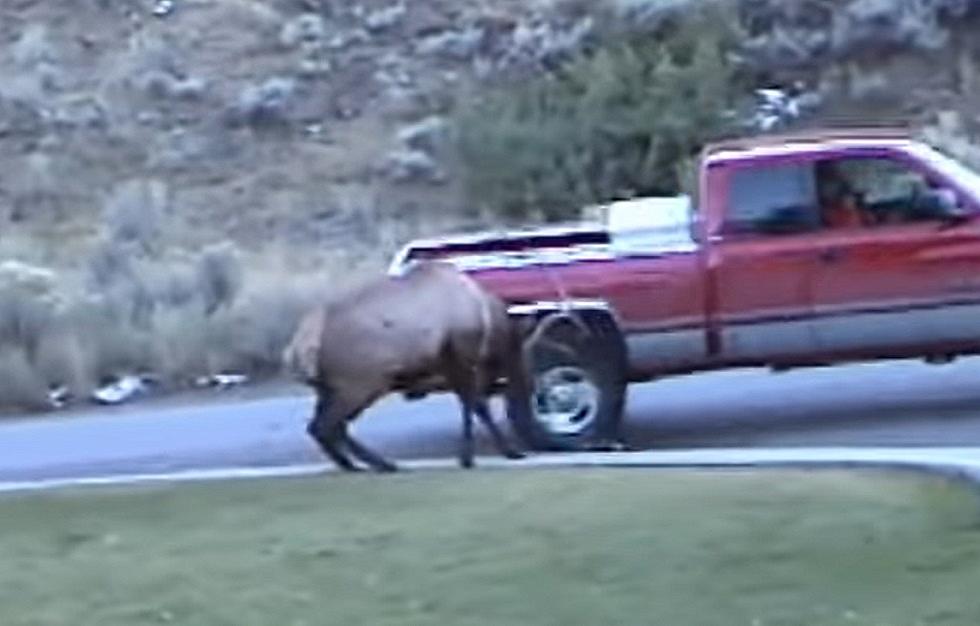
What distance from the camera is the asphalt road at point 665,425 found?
1970 centimetres

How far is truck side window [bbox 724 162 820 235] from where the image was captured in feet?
66.1

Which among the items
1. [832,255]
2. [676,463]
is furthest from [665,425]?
[676,463]

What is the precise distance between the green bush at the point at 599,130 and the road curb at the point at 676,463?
18.7 metres

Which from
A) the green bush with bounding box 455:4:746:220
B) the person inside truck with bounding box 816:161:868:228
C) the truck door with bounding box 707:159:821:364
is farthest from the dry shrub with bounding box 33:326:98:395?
the green bush with bounding box 455:4:746:220

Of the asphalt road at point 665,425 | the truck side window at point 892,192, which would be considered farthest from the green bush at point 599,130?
the truck side window at point 892,192

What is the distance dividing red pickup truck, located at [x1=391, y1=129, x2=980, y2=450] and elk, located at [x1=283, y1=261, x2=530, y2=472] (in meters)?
1.52

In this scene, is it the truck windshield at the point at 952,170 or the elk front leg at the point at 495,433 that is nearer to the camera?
the elk front leg at the point at 495,433

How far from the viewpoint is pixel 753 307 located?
1989 cm

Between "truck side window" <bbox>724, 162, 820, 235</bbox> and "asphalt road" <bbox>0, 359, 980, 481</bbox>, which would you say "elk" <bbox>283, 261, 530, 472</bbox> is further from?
"truck side window" <bbox>724, 162, 820, 235</bbox>

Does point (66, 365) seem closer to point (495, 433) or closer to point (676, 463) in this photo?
point (495, 433)

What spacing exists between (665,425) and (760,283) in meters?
1.35

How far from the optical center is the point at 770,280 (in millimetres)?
19891

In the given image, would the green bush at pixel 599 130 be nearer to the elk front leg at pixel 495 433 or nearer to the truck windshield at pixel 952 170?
the truck windshield at pixel 952 170

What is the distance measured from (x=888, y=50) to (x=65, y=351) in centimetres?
1707
